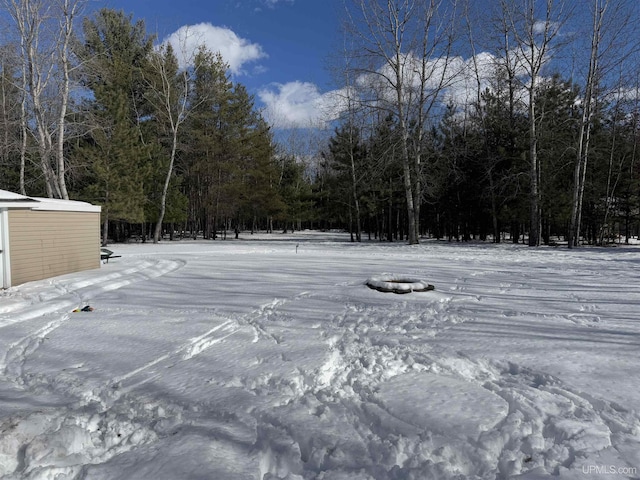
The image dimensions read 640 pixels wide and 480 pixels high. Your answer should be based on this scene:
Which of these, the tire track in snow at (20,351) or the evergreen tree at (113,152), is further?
the evergreen tree at (113,152)

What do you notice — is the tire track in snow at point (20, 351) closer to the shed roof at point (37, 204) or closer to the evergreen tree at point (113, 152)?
the shed roof at point (37, 204)

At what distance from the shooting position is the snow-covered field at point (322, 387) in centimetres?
223

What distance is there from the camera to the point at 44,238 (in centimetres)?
920

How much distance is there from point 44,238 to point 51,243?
29cm

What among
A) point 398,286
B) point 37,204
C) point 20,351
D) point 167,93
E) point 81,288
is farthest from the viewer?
point 167,93

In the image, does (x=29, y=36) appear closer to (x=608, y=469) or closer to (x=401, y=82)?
(x=401, y=82)

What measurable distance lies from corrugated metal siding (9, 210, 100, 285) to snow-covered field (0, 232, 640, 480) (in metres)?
2.47

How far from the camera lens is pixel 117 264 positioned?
12.0 metres

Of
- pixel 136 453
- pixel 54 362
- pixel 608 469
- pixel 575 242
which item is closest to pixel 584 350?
pixel 608 469

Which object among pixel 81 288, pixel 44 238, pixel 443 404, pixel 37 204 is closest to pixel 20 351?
pixel 81 288

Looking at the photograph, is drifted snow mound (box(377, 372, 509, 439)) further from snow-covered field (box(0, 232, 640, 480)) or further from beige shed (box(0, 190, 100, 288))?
beige shed (box(0, 190, 100, 288))

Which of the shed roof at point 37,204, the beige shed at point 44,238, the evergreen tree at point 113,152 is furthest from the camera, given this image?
the evergreen tree at point 113,152

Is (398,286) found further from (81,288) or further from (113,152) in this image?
(113,152)

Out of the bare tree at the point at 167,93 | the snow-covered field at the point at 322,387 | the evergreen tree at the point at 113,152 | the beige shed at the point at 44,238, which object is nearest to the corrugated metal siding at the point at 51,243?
the beige shed at the point at 44,238
